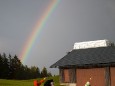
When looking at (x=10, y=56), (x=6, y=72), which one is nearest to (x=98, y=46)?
(x=6, y=72)

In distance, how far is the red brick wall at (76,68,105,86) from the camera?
40.8 m

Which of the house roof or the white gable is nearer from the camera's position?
the house roof

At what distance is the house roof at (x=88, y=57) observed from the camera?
1617 inches

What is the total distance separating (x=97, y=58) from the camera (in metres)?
42.2

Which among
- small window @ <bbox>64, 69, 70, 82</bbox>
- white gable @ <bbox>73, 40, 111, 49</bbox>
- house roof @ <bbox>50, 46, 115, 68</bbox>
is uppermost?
white gable @ <bbox>73, 40, 111, 49</bbox>

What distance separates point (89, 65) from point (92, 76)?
5.68 ft

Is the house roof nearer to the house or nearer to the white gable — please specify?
the house

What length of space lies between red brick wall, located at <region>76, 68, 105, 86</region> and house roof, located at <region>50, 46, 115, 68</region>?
1216 mm

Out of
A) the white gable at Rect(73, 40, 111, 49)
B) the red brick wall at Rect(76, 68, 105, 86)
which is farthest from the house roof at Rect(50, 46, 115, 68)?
the red brick wall at Rect(76, 68, 105, 86)

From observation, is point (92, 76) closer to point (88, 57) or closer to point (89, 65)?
point (89, 65)

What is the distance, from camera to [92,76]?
41.6m

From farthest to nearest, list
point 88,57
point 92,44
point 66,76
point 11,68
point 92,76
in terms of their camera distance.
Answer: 1. point 11,68
2. point 92,44
3. point 66,76
4. point 88,57
5. point 92,76

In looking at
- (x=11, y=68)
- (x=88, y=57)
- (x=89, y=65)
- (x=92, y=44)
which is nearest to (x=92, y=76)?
(x=89, y=65)

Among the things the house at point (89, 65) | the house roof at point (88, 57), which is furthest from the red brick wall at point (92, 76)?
the house roof at point (88, 57)
